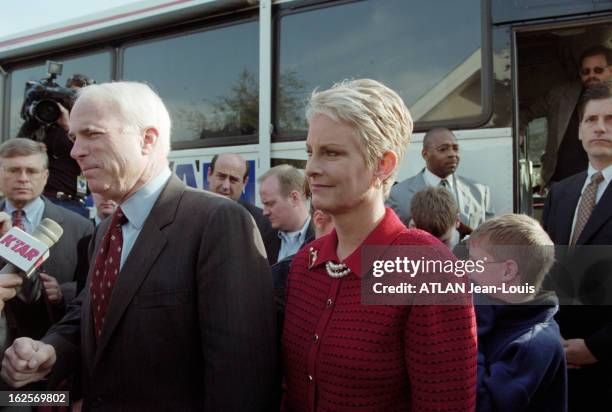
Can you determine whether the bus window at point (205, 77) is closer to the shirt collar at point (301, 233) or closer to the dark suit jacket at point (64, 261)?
the shirt collar at point (301, 233)

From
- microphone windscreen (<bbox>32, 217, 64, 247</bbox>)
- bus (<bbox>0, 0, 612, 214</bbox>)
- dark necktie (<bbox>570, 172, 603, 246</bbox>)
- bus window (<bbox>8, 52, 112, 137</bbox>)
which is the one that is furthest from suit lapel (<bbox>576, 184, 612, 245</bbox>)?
bus window (<bbox>8, 52, 112, 137</bbox>)

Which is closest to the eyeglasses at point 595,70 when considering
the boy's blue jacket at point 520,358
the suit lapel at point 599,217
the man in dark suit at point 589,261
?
the man in dark suit at point 589,261

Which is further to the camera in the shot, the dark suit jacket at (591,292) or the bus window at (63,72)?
the bus window at (63,72)

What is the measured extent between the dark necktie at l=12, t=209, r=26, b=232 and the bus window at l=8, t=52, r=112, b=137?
2.33m

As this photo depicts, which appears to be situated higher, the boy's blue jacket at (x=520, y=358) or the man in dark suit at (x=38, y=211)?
the man in dark suit at (x=38, y=211)

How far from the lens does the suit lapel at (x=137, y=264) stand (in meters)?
1.62

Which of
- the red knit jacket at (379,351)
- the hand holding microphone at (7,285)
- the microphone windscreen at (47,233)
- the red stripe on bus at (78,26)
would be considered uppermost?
the red stripe on bus at (78,26)

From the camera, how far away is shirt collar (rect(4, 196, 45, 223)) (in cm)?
333

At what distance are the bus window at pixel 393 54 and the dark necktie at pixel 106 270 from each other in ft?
8.54

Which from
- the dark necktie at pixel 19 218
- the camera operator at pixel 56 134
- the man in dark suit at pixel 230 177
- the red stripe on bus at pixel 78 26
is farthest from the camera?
the red stripe on bus at pixel 78 26

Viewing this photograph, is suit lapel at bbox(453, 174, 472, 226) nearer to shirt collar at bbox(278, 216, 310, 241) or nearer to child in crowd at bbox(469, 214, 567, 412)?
shirt collar at bbox(278, 216, 310, 241)

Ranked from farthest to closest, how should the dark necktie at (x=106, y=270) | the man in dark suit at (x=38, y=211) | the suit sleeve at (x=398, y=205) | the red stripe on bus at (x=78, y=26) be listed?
1. the red stripe on bus at (x=78, y=26)
2. the suit sleeve at (x=398, y=205)
3. the man in dark suit at (x=38, y=211)
4. the dark necktie at (x=106, y=270)

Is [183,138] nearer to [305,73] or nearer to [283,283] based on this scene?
[305,73]

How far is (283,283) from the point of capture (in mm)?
2096
